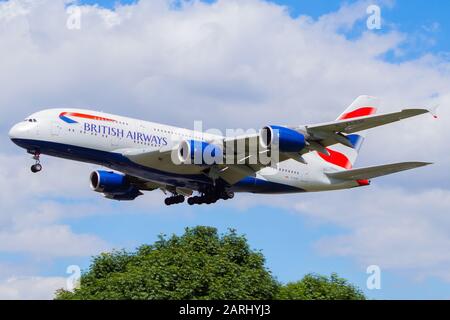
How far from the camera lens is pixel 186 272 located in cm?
4956

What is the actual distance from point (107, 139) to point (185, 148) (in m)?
4.45

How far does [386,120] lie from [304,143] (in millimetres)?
5059

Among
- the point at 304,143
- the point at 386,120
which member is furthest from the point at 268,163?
the point at 386,120

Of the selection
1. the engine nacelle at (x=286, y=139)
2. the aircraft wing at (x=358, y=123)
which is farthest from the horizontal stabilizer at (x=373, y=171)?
the engine nacelle at (x=286, y=139)

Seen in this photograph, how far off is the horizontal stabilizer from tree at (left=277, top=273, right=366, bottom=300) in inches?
255

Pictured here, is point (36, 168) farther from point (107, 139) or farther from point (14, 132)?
point (107, 139)

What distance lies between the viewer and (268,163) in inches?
2148

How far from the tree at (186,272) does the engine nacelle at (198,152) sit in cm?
517

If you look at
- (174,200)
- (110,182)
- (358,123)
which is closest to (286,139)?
(358,123)

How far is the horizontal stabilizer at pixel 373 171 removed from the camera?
53.0 m

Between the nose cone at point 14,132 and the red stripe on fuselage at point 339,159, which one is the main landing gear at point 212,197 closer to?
the red stripe on fuselage at point 339,159

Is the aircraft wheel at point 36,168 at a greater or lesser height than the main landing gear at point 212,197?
greater

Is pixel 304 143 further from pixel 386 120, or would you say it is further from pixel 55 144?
pixel 55 144
